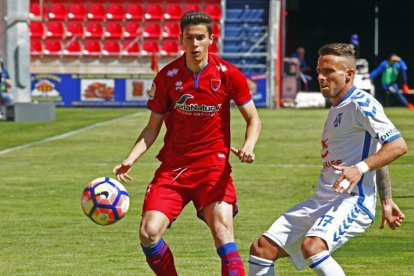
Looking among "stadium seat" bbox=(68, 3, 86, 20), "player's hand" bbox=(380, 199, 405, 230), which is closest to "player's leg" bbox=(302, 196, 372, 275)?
"player's hand" bbox=(380, 199, 405, 230)

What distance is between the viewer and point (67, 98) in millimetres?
41969

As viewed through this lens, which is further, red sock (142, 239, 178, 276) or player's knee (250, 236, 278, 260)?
red sock (142, 239, 178, 276)

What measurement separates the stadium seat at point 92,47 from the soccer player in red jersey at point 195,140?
117 ft

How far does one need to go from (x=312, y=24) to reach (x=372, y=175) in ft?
166

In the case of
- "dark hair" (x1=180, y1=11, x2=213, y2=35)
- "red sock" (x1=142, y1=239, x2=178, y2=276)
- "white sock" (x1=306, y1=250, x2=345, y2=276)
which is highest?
"dark hair" (x1=180, y1=11, x2=213, y2=35)

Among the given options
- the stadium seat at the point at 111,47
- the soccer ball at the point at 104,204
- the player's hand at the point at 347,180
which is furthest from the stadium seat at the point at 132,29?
the player's hand at the point at 347,180

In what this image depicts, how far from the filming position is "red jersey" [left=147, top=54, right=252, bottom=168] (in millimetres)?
8602

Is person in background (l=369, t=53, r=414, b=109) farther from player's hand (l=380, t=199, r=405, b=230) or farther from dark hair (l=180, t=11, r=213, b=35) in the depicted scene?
player's hand (l=380, t=199, r=405, b=230)

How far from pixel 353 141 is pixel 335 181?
389 mm

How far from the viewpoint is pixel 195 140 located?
860 cm

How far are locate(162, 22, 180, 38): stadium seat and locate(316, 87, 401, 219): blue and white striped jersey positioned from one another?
122 feet

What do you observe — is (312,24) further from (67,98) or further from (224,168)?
(224,168)

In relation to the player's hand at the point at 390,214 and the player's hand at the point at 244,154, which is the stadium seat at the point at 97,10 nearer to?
the player's hand at the point at 244,154

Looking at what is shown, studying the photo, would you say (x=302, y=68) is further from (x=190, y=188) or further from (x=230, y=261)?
(x=230, y=261)
